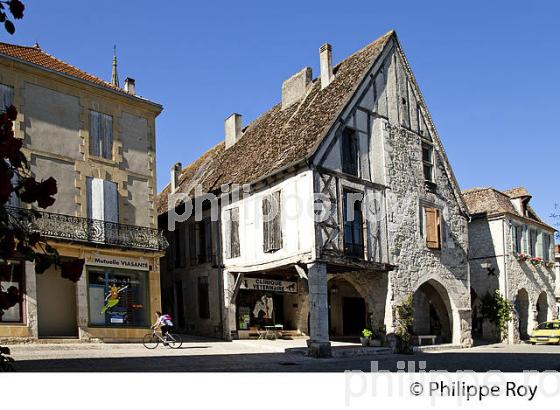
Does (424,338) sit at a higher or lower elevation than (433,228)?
lower

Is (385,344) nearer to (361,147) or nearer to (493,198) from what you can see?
(361,147)

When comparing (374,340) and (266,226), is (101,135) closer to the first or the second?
(266,226)

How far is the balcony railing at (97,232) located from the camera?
56.6ft

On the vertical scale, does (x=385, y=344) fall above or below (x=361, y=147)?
below

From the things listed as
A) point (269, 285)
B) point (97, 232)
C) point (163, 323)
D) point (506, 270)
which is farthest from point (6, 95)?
point (506, 270)

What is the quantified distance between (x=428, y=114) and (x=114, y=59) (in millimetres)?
21954

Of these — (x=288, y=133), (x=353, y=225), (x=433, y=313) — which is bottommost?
(x=433, y=313)

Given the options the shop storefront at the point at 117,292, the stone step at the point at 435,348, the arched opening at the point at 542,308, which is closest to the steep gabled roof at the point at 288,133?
the shop storefront at the point at 117,292

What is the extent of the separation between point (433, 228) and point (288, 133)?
6206mm

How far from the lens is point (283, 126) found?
72.2ft

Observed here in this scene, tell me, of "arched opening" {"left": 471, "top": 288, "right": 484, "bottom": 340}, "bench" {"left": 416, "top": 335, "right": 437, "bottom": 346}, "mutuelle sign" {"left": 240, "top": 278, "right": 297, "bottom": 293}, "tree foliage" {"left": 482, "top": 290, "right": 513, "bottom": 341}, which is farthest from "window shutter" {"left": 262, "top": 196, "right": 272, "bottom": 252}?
"arched opening" {"left": 471, "top": 288, "right": 484, "bottom": 340}

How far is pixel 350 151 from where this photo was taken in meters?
19.5

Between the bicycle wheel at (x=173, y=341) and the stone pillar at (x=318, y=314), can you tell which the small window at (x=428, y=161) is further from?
the bicycle wheel at (x=173, y=341)
